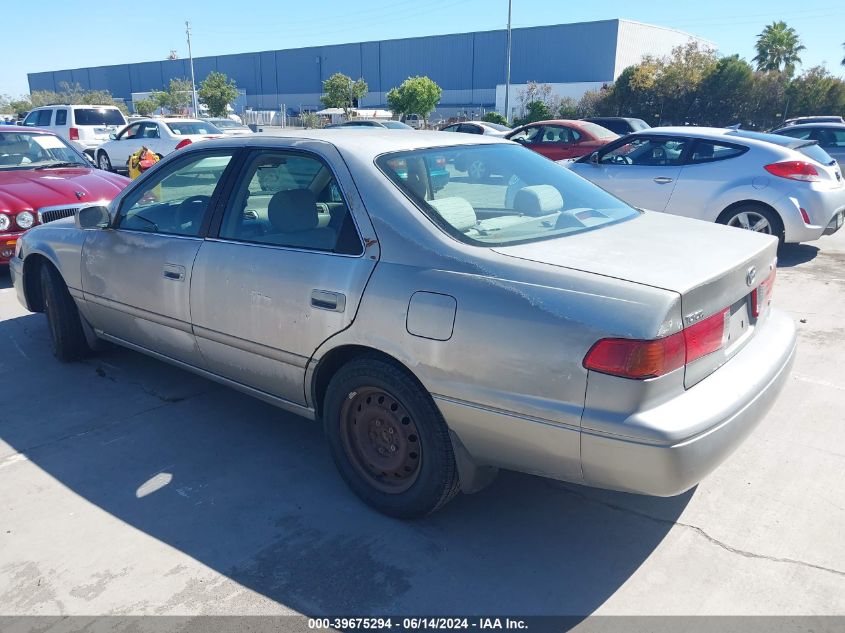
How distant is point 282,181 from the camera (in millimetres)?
3520

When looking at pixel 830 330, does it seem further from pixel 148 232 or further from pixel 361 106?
pixel 361 106

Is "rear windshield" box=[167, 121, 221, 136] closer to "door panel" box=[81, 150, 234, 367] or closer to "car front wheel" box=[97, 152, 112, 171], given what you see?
"car front wheel" box=[97, 152, 112, 171]

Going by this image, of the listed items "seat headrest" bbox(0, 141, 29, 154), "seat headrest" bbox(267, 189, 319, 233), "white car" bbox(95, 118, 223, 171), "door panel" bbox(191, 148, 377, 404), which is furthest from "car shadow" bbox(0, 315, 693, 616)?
"white car" bbox(95, 118, 223, 171)

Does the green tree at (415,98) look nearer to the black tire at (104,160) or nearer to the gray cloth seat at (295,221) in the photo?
the black tire at (104,160)

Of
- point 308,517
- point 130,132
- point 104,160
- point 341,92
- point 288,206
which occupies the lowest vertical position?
point 308,517

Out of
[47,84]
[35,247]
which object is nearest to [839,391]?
[35,247]

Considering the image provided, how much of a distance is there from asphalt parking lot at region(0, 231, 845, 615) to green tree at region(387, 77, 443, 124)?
45721 mm

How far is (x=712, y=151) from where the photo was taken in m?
7.93

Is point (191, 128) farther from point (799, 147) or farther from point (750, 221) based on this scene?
point (799, 147)

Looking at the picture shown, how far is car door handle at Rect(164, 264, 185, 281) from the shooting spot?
3696 millimetres

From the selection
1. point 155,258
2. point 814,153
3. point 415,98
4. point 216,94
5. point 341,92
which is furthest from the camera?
point 341,92

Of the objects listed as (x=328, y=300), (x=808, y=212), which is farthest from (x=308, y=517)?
(x=808, y=212)

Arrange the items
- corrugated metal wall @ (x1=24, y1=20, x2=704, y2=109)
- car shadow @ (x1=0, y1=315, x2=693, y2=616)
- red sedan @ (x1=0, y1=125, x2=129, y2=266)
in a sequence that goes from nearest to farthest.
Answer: car shadow @ (x1=0, y1=315, x2=693, y2=616) < red sedan @ (x1=0, y1=125, x2=129, y2=266) < corrugated metal wall @ (x1=24, y1=20, x2=704, y2=109)

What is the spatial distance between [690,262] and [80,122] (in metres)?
19.9
